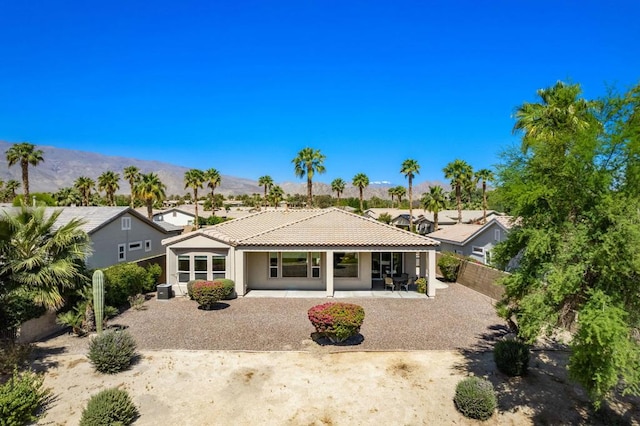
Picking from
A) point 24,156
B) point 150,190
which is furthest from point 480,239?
point 24,156

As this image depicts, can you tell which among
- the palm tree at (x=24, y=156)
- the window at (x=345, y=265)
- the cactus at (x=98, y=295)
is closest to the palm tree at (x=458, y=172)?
the window at (x=345, y=265)

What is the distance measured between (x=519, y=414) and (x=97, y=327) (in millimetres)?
13023

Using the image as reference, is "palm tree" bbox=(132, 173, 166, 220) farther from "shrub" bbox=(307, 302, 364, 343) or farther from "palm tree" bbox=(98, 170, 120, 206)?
"shrub" bbox=(307, 302, 364, 343)

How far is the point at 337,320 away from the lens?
1186 centimetres

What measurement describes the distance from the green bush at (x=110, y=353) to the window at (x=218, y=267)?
9282 mm

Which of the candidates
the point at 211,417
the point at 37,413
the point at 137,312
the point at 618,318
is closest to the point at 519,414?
the point at 618,318

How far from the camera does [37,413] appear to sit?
8.02 meters

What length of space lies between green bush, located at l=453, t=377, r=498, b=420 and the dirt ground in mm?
181

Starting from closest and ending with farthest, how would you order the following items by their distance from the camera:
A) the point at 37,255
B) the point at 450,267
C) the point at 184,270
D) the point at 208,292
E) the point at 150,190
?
the point at 37,255
the point at 208,292
the point at 184,270
the point at 450,267
the point at 150,190

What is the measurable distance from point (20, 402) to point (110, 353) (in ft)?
8.18

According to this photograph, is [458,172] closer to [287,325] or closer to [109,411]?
[287,325]

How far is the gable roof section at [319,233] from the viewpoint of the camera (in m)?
19.5

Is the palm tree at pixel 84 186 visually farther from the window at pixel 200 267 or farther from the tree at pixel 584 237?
the tree at pixel 584 237

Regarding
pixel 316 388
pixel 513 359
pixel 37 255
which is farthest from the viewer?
pixel 37 255
